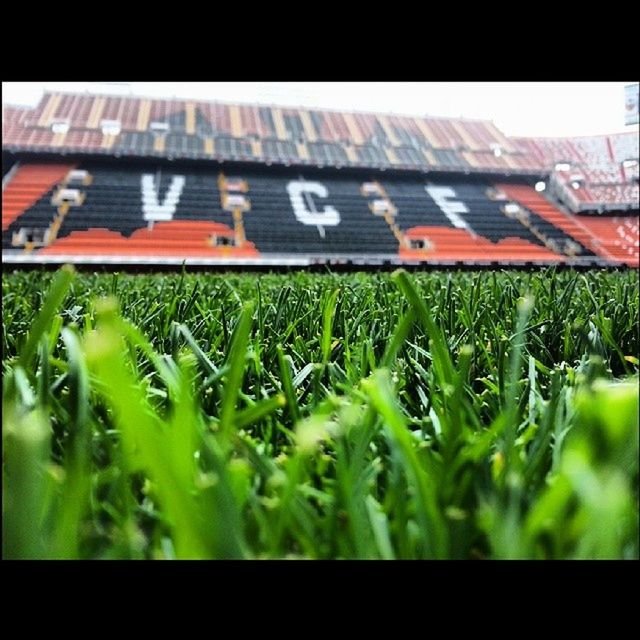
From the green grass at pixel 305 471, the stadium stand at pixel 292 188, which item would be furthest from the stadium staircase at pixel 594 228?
the green grass at pixel 305 471

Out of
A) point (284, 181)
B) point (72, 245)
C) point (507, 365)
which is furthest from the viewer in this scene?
point (284, 181)

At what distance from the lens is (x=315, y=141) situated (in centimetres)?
916

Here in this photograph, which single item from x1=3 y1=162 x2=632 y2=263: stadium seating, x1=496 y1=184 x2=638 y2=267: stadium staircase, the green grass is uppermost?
the green grass

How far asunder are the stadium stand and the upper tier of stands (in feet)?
0.11

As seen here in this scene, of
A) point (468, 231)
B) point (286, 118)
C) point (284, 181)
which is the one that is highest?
point (286, 118)

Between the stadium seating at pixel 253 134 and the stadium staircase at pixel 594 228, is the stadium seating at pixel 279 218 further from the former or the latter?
the stadium seating at pixel 253 134

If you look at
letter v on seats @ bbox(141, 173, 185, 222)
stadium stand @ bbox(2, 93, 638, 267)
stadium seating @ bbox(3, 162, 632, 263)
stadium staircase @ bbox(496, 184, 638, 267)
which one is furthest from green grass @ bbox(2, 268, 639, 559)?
stadium staircase @ bbox(496, 184, 638, 267)

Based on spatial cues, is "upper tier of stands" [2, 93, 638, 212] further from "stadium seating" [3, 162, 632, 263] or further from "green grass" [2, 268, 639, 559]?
"green grass" [2, 268, 639, 559]

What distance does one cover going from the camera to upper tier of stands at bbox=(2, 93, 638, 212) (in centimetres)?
826

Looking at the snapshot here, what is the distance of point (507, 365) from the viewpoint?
30 centimetres

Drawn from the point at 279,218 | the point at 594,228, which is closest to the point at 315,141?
the point at 279,218
